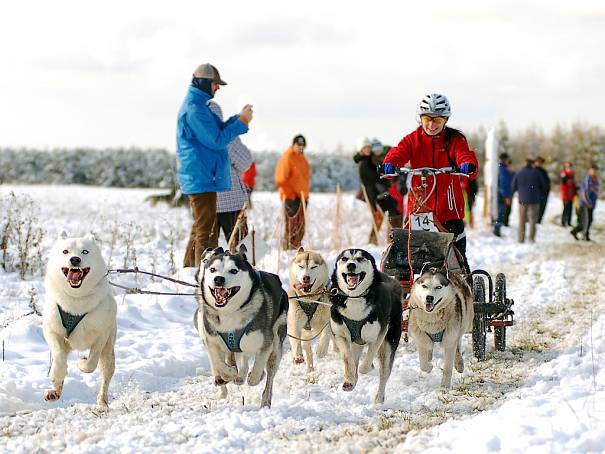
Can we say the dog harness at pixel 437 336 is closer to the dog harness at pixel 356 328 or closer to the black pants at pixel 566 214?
the dog harness at pixel 356 328

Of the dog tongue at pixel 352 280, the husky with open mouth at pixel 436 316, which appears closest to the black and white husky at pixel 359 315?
the dog tongue at pixel 352 280

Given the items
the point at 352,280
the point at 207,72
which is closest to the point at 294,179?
the point at 207,72

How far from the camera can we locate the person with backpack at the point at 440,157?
612 cm

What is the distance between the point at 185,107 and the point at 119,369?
309cm

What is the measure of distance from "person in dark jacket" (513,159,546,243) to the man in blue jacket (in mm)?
8986

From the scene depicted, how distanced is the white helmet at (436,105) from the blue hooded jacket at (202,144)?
2259 mm

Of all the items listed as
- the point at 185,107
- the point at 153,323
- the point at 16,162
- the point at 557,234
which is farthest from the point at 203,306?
the point at 16,162

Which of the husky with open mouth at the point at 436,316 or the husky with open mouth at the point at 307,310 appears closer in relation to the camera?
the husky with open mouth at the point at 436,316

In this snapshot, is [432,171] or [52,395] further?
[432,171]

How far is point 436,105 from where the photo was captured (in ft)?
19.6

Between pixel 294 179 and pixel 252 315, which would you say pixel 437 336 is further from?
pixel 294 179

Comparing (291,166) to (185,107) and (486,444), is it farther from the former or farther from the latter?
(486,444)

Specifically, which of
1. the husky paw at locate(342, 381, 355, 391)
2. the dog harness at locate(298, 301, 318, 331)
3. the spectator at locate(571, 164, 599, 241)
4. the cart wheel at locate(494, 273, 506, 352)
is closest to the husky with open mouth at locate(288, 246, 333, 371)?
the dog harness at locate(298, 301, 318, 331)

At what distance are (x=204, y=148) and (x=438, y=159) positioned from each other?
2665mm
